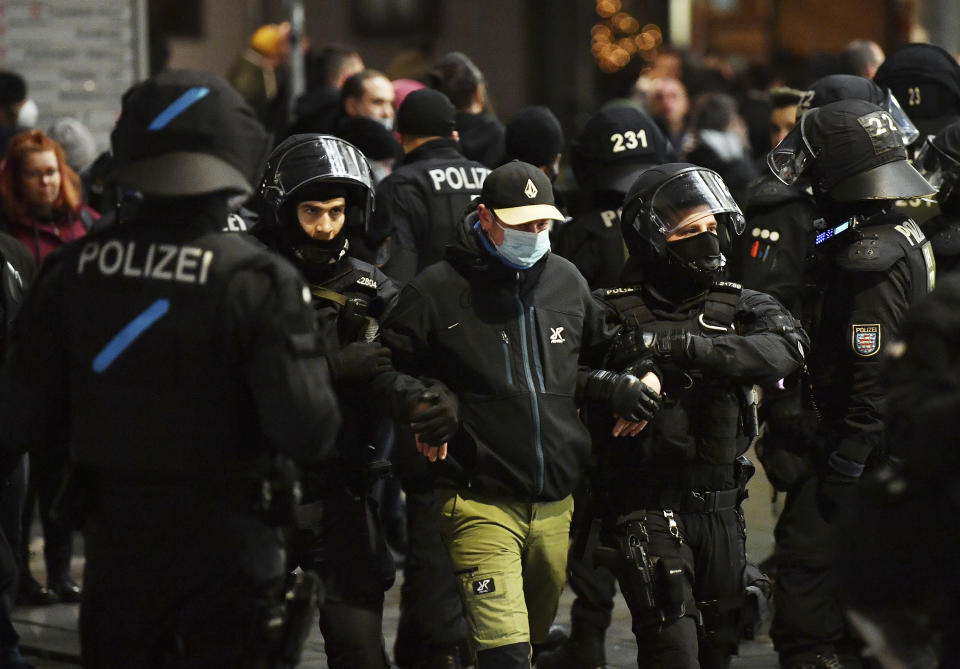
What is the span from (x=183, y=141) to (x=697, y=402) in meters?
2.23

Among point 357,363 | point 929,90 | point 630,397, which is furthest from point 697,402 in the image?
point 929,90

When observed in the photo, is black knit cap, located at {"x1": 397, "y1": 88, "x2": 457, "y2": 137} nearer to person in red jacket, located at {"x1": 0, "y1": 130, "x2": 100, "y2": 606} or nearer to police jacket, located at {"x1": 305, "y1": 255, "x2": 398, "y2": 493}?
person in red jacket, located at {"x1": 0, "y1": 130, "x2": 100, "y2": 606}

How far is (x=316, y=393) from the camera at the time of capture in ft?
14.2

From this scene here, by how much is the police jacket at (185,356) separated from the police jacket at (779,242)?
2936 mm

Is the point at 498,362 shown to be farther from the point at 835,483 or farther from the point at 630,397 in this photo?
the point at 835,483

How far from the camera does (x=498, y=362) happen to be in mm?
5621

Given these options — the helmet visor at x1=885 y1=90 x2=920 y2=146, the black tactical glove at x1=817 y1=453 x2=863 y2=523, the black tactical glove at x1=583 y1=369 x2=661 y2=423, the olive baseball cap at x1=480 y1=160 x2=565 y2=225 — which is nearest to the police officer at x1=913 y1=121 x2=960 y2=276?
the helmet visor at x1=885 y1=90 x2=920 y2=146

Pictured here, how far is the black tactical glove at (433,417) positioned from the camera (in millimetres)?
5406

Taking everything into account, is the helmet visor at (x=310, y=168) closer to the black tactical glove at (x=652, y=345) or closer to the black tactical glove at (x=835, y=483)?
the black tactical glove at (x=652, y=345)

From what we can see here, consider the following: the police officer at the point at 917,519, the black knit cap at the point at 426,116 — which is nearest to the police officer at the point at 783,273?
the black knit cap at the point at 426,116

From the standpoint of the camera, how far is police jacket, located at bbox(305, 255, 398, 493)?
5.63 m

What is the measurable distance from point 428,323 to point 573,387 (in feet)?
1.75

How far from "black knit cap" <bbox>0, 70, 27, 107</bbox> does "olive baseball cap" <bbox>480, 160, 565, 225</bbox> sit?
18.3ft

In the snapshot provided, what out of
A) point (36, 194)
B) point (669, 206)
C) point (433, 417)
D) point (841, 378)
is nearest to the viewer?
point (433, 417)
